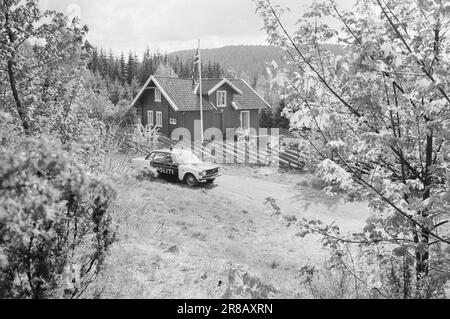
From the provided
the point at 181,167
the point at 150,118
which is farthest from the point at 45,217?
the point at 150,118

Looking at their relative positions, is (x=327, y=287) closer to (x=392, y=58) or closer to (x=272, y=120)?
(x=392, y=58)

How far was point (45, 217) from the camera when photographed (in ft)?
8.52

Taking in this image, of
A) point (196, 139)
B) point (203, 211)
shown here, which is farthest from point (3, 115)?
point (196, 139)

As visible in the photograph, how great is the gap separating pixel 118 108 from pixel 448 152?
36028 millimetres

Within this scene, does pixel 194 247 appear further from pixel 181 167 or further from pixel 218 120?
pixel 218 120

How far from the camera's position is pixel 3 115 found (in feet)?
9.20

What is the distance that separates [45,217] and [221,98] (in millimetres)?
30441

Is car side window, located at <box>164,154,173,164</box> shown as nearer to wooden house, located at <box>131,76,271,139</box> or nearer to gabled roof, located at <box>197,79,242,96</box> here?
wooden house, located at <box>131,76,271,139</box>

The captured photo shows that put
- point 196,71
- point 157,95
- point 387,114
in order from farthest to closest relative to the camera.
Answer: point 157,95, point 196,71, point 387,114

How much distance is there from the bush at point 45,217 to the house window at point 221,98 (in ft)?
89.8

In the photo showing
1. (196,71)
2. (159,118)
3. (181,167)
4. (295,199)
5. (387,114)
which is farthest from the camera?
(159,118)

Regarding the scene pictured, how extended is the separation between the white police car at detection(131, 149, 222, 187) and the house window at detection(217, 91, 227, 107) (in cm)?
1560

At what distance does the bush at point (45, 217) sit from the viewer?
2.35 m

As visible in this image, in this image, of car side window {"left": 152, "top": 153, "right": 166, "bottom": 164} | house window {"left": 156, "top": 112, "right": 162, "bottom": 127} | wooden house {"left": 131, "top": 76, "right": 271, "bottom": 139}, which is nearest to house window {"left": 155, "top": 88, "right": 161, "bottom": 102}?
wooden house {"left": 131, "top": 76, "right": 271, "bottom": 139}
